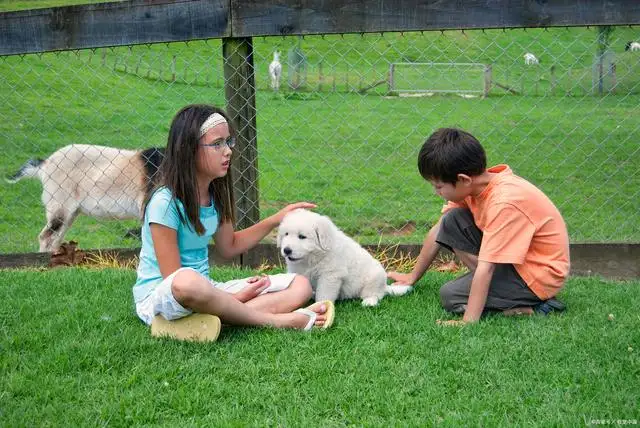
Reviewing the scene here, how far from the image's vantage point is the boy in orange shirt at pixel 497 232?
366cm

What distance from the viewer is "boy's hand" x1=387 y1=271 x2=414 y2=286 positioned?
445 centimetres

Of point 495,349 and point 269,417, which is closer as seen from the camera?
point 269,417

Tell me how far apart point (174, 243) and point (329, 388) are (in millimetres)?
1153

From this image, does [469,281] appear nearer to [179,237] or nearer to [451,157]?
[451,157]

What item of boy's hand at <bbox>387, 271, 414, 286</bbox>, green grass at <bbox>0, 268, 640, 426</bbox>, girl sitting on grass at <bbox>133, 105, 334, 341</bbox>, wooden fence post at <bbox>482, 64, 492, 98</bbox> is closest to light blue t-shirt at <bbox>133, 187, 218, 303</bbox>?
girl sitting on grass at <bbox>133, 105, 334, 341</bbox>

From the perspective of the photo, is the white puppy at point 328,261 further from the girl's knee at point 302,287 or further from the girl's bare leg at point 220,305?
the girl's bare leg at point 220,305

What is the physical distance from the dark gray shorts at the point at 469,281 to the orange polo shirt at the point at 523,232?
0.19ft

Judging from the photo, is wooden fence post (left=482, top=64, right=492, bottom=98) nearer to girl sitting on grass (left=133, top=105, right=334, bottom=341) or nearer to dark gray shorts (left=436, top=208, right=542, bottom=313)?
dark gray shorts (left=436, top=208, right=542, bottom=313)

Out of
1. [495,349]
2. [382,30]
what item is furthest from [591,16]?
[495,349]

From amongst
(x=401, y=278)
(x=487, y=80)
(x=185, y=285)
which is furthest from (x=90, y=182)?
(x=487, y=80)

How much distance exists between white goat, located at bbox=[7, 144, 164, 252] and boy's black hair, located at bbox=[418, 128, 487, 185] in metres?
2.91

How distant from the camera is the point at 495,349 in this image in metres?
3.29

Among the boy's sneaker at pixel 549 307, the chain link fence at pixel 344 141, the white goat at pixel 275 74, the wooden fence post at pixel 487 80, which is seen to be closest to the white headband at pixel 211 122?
the chain link fence at pixel 344 141

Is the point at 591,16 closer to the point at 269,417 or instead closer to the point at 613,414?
the point at 613,414
